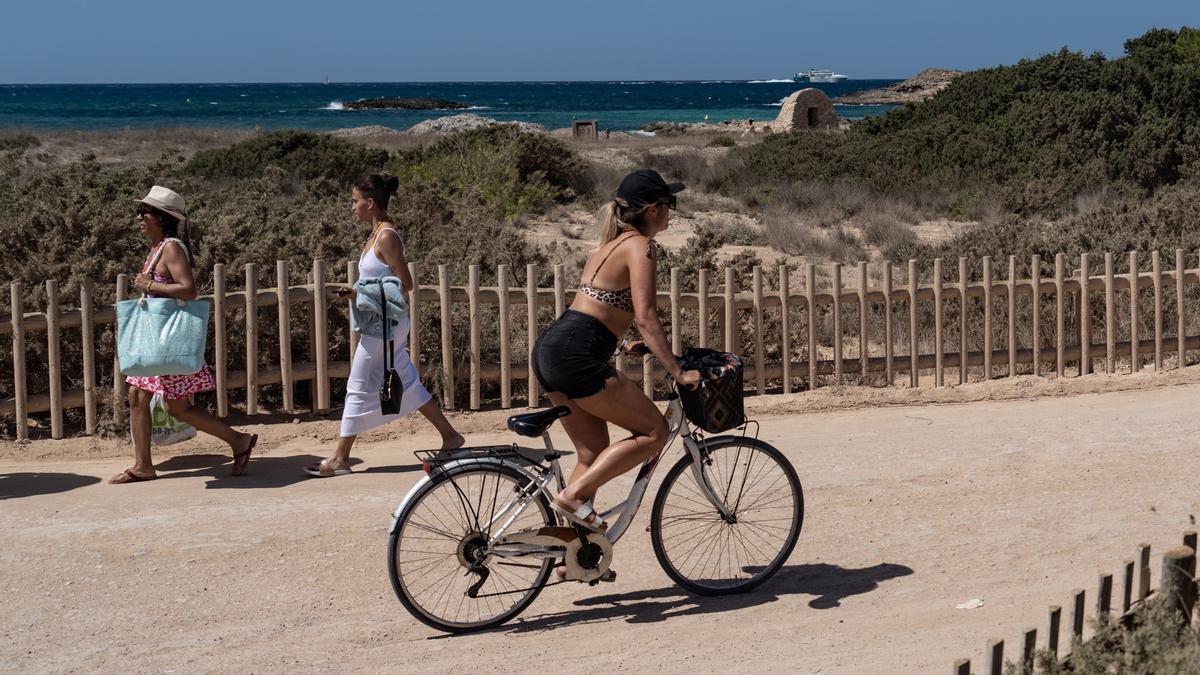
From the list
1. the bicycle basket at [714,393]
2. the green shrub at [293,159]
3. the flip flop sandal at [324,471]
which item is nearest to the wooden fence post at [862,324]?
the flip flop sandal at [324,471]

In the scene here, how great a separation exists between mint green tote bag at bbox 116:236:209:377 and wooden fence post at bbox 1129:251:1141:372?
7327 mm

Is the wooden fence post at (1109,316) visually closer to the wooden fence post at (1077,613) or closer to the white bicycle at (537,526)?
the white bicycle at (537,526)

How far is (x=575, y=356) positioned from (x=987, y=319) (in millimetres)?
6407

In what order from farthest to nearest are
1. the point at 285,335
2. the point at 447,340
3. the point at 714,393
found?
the point at 447,340, the point at 285,335, the point at 714,393

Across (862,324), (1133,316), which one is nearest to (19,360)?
(862,324)

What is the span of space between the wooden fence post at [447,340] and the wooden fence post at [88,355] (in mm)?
2294

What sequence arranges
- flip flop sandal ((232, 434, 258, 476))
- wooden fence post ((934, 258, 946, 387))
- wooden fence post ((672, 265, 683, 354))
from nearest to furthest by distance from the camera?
flip flop sandal ((232, 434, 258, 476)) < wooden fence post ((672, 265, 683, 354)) < wooden fence post ((934, 258, 946, 387))

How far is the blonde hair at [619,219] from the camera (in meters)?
5.34

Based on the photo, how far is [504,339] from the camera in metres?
9.64

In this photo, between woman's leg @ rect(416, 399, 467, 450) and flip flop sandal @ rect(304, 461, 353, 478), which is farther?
woman's leg @ rect(416, 399, 467, 450)

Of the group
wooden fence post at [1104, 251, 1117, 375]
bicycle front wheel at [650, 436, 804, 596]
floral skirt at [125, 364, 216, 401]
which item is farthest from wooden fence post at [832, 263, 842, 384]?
floral skirt at [125, 364, 216, 401]

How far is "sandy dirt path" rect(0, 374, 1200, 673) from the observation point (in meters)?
5.14

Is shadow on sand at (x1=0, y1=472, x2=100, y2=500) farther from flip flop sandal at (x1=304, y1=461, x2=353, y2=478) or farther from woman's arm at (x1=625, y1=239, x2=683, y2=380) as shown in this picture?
woman's arm at (x1=625, y1=239, x2=683, y2=380)

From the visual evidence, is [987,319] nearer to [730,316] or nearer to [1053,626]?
[730,316]
